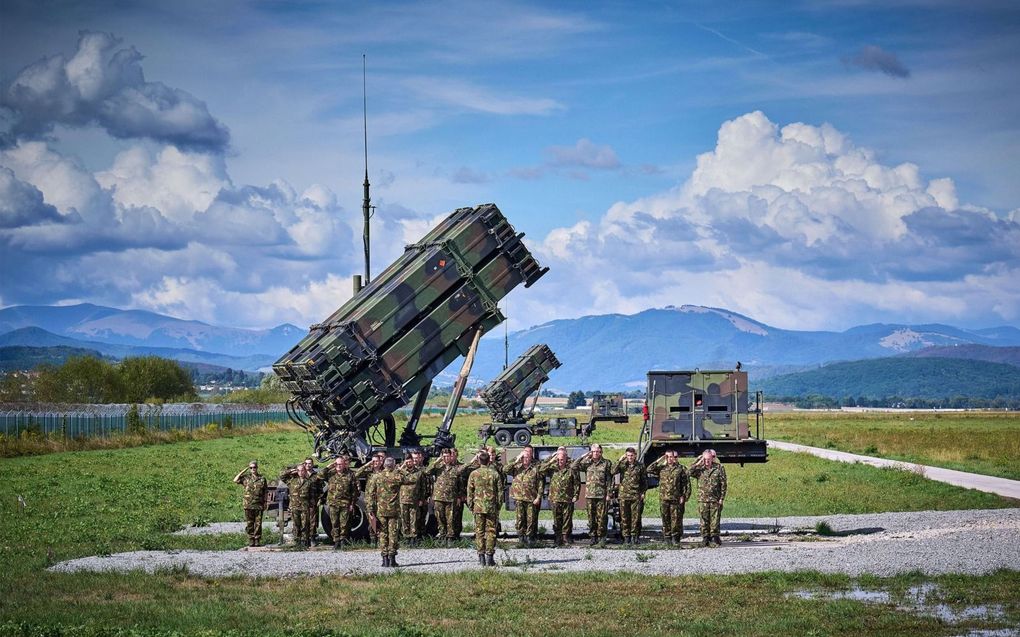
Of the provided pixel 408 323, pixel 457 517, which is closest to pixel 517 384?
pixel 408 323

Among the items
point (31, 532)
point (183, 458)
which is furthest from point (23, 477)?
point (31, 532)

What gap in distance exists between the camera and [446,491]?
82.1 feet

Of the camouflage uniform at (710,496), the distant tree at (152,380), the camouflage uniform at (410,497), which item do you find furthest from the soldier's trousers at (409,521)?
the distant tree at (152,380)

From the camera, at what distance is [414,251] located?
1071 inches

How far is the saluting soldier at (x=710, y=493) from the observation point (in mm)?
24438

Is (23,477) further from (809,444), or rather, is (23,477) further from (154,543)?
(809,444)

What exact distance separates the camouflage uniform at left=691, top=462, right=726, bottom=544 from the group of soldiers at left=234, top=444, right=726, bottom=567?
0.02m

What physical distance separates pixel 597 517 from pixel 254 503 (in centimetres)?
662

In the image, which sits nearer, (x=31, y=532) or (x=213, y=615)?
(x=213, y=615)

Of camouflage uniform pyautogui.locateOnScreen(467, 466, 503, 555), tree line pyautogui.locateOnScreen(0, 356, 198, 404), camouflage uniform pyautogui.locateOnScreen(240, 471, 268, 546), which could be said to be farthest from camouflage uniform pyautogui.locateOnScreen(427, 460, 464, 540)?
tree line pyautogui.locateOnScreen(0, 356, 198, 404)

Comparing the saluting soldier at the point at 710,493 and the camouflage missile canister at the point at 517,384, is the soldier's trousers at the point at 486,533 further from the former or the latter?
the camouflage missile canister at the point at 517,384

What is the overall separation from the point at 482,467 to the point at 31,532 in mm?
10470

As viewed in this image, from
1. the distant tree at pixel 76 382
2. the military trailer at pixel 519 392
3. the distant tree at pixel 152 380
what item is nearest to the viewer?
the military trailer at pixel 519 392

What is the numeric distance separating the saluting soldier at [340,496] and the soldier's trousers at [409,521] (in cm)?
100
